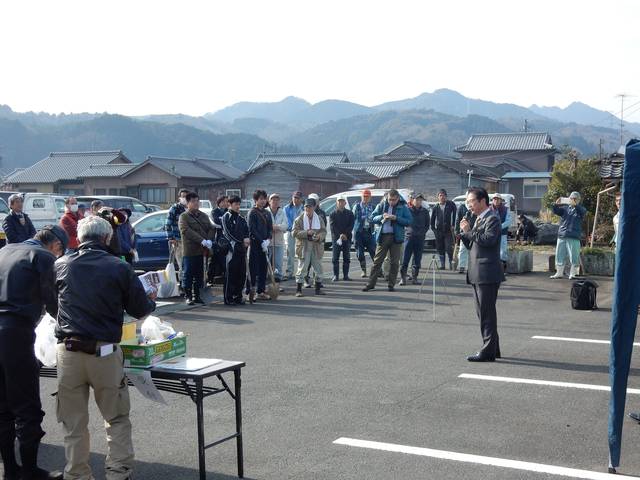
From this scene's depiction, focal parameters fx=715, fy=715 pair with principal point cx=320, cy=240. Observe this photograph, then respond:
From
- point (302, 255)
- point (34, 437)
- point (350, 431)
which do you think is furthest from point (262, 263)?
point (34, 437)

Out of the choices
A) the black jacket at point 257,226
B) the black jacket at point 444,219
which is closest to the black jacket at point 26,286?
the black jacket at point 257,226

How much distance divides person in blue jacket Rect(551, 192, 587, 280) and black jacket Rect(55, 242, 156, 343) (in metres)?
12.8

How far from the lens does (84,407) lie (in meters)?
4.77

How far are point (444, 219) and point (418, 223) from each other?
2101 millimetres

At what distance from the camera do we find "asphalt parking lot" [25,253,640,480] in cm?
534

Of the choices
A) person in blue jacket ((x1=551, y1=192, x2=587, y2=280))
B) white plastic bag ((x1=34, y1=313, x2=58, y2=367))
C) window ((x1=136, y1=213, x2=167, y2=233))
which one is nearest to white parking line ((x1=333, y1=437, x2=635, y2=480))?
white plastic bag ((x1=34, y1=313, x2=58, y2=367))

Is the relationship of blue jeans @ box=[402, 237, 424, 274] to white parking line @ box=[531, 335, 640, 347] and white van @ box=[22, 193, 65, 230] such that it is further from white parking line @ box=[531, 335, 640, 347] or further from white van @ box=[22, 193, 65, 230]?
white van @ box=[22, 193, 65, 230]

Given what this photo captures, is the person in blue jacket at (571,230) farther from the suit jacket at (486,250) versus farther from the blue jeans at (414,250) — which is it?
the suit jacket at (486,250)

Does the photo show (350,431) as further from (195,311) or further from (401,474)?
(195,311)

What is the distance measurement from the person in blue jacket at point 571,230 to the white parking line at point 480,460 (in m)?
11.4

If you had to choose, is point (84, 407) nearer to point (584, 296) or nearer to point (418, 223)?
point (584, 296)

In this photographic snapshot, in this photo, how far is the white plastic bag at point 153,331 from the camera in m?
Answer: 5.25

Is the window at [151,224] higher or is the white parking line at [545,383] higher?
the window at [151,224]

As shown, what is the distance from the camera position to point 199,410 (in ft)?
15.7
